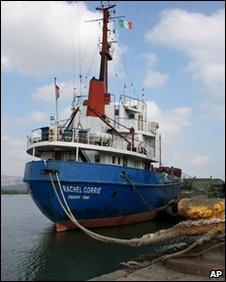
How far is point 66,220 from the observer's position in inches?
761

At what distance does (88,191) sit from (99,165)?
129 cm

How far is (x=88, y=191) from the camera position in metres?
19.2

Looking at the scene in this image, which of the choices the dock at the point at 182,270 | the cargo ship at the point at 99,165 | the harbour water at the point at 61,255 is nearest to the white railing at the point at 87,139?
the cargo ship at the point at 99,165

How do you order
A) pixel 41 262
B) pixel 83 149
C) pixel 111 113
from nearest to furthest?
pixel 41 262 < pixel 83 149 < pixel 111 113

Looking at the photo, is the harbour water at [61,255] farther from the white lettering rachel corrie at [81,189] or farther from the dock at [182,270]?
the dock at [182,270]

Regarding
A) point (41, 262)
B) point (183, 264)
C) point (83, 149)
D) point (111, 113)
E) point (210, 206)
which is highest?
point (111, 113)

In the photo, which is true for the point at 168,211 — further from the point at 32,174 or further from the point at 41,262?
the point at 41,262

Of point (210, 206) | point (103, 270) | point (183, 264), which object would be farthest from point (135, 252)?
point (183, 264)

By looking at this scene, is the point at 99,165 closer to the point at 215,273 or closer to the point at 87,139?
the point at 87,139

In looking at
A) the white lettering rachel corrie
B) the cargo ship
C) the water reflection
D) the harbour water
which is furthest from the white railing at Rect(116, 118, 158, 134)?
the water reflection

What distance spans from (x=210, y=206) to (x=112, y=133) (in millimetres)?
→ 12916

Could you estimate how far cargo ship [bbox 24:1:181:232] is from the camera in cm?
1894

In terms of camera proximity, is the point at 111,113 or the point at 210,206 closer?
the point at 210,206

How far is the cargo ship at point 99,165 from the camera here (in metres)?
18.9
